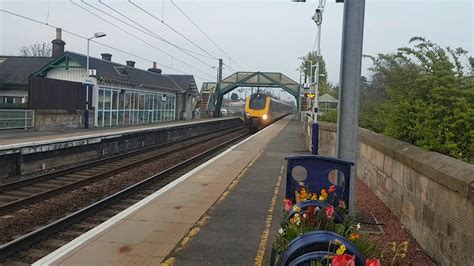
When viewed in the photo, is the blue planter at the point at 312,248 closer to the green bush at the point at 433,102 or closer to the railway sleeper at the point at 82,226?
the green bush at the point at 433,102

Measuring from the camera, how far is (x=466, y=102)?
670 centimetres

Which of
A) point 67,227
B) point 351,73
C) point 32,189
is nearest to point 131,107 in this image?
point 32,189

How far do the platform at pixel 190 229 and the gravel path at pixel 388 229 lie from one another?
150 cm

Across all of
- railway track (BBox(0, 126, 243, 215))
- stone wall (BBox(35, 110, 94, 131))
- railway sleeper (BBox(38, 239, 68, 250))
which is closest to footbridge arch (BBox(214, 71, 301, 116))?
stone wall (BBox(35, 110, 94, 131))

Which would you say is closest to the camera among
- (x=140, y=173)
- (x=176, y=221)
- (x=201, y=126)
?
(x=176, y=221)

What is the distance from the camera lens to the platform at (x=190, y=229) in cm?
543

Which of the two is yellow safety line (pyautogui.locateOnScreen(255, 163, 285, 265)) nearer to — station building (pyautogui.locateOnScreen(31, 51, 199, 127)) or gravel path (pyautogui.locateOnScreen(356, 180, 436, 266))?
gravel path (pyautogui.locateOnScreen(356, 180, 436, 266))

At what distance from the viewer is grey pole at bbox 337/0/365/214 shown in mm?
6289

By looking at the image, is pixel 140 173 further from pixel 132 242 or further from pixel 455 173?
pixel 455 173

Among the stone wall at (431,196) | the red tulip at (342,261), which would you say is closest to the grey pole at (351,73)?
the stone wall at (431,196)

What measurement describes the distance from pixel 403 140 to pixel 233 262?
4.19 metres

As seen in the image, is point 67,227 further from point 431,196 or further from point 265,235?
point 431,196

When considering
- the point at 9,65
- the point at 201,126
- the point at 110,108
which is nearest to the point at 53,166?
the point at 110,108

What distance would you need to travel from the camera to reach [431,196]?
5094 mm
